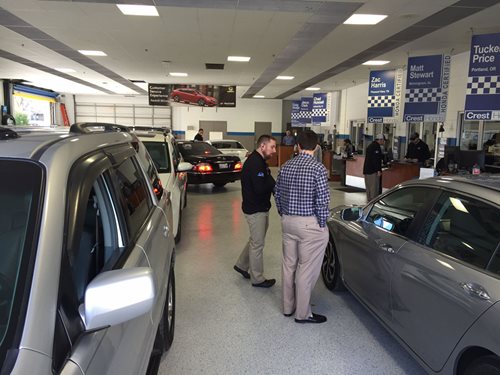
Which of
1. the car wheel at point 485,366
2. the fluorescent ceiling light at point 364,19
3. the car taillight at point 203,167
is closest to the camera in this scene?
the car wheel at point 485,366

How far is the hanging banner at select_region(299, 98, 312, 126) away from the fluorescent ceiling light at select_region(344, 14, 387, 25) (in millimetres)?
12790

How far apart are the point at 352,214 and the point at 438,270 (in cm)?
132

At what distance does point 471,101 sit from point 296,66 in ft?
20.2

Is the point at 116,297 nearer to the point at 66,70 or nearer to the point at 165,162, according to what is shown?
the point at 165,162

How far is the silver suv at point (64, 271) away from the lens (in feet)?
3.76

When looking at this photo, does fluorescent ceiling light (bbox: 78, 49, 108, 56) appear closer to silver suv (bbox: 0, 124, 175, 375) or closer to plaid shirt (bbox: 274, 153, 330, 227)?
plaid shirt (bbox: 274, 153, 330, 227)

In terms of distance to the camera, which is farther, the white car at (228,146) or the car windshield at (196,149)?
the white car at (228,146)

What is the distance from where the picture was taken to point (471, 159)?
7.17 metres

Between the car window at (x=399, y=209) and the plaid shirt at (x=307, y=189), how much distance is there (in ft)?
1.51

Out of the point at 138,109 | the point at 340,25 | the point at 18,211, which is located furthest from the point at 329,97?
the point at 18,211

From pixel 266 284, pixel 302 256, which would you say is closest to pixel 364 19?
pixel 266 284

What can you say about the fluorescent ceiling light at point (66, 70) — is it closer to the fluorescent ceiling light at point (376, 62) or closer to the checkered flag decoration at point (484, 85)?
the fluorescent ceiling light at point (376, 62)

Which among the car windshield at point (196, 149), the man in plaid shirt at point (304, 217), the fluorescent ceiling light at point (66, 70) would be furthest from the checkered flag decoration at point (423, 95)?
the fluorescent ceiling light at point (66, 70)

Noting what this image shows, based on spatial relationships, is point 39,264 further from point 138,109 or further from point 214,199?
point 138,109
